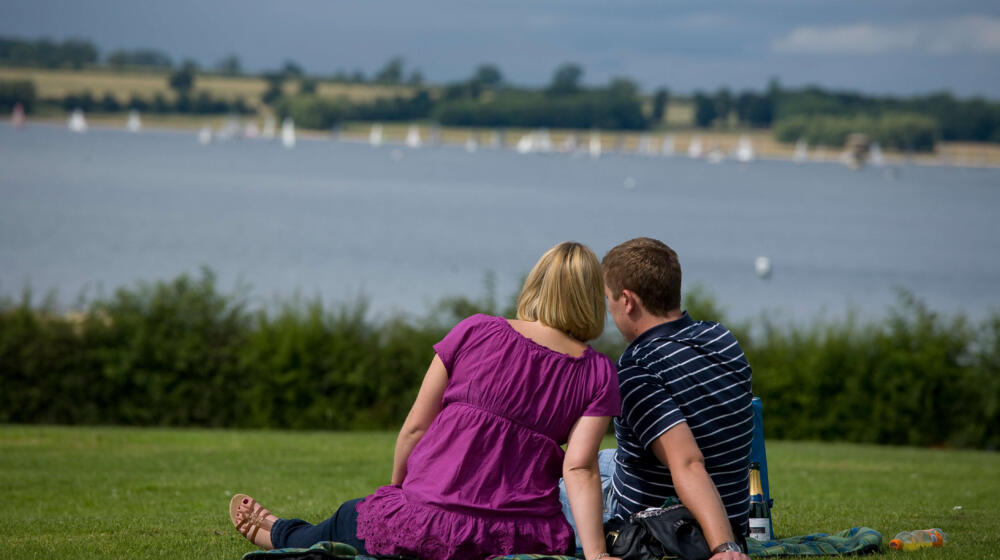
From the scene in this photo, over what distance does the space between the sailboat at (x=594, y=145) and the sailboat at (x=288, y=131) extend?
124 feet

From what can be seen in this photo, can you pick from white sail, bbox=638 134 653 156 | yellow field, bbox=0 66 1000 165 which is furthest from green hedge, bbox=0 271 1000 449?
white sail, bbox=638 134 653 156

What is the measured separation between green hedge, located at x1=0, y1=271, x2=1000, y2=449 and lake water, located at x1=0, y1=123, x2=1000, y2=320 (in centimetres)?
200

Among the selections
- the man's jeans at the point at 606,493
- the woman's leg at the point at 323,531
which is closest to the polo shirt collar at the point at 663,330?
the man's jeans at the point at 606,493

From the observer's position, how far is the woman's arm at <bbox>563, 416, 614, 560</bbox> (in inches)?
166

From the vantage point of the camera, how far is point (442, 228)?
5531 centimetres

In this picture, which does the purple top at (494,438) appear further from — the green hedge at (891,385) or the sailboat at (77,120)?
the sailboat at (77,120)

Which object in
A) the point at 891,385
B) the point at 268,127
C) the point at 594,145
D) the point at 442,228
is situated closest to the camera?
the point at 891,385

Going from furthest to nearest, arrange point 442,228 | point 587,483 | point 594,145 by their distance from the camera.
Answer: point 594,145 → point 442,228 → point 587,483

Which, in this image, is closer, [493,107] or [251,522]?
[251,522]

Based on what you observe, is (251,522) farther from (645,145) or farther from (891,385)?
(645,145)

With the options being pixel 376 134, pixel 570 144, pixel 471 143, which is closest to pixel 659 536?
pixel 570 144

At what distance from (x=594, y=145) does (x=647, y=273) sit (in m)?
141

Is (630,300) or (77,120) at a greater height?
(630,300)

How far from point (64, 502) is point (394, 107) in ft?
474
